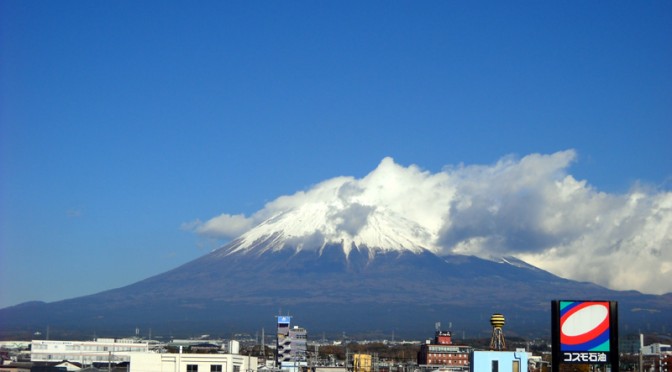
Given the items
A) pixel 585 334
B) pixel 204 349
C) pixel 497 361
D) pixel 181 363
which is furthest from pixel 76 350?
pixel 585 334

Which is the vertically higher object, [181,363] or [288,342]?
[288,342]

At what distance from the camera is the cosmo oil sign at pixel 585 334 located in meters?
35.9

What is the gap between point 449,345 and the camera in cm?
15438

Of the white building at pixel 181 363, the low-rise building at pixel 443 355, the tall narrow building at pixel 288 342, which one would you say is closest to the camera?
the white building at pixel 181 363

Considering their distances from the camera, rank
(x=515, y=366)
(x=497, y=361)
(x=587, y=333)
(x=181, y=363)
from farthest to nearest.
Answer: (x=181, y=363), (x=497, y=361), (x=515, y=366), (x=587, y=333)

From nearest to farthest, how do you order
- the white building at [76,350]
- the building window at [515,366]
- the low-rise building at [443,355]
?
1. the building window at [515,366]
2. the white building at [76,350]
3. the low-rise building at [443,355]

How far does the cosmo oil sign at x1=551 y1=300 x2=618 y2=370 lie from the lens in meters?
35.9

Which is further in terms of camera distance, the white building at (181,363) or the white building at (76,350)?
the white building at (76,350)

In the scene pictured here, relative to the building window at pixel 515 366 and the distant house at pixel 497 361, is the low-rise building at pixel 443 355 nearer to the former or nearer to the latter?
the distant house at pixel 497 361

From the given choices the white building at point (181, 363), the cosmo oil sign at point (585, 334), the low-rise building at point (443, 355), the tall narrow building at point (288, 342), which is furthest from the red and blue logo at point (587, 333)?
the low-rise building at point (443, 355)

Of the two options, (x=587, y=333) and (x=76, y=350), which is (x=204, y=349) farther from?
(x=587, y=333)

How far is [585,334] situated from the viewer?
1416 inches

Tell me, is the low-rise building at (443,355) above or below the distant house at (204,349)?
below

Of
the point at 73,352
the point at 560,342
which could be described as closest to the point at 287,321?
the point at 73,352
